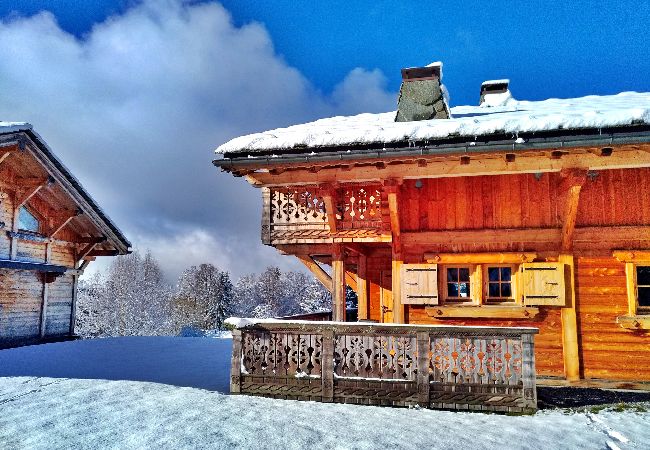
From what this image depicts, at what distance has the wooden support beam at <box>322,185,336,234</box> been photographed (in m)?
8.84

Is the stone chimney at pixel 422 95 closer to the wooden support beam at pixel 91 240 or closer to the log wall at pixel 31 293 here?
the log wall at pixel 31 293

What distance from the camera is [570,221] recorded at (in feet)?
26.6

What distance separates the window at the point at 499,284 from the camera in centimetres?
885

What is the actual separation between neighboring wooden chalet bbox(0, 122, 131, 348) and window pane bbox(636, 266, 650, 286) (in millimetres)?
15806

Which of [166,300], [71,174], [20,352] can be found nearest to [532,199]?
[20,352]

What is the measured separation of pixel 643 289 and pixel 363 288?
625cm

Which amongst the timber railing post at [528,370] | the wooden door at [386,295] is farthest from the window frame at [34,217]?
the timber railing post at [528,370]

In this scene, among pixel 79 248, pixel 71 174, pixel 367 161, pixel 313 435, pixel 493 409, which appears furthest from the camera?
pixel 79 248

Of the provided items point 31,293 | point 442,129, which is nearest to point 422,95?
point 442,129

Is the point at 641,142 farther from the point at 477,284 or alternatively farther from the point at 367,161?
the point at 367,161

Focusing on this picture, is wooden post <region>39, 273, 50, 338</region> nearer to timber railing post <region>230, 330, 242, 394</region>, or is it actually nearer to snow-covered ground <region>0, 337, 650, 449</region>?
snow-covered ground <region>0, 337, 650, 449</region>

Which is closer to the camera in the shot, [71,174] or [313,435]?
[313,435]

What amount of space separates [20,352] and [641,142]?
50.6 feet

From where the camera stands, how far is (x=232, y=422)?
5488 mm
